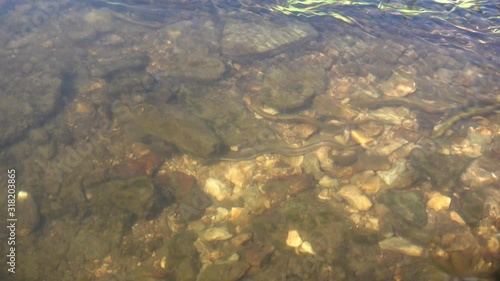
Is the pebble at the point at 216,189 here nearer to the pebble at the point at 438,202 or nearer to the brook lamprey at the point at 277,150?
the brook lamprey at the point at 277,150

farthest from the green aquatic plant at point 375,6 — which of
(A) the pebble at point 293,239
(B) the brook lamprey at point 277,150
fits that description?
(A) the pebble at point 293,239

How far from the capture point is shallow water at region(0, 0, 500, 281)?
3.54 m

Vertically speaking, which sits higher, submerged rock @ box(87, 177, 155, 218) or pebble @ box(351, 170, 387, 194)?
pebble @ box(351, 170, 387, 194)

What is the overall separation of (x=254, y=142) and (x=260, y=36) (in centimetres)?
279

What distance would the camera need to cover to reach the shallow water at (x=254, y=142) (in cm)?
354

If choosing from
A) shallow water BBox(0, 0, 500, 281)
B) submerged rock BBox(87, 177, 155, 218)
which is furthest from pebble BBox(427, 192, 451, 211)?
submerged rock BBox(87, 177, 155, 218)

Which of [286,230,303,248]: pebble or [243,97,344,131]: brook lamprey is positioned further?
[243,97,344,131]: brook lamprey

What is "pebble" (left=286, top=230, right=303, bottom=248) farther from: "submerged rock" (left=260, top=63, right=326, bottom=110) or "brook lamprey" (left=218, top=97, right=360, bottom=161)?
"submerged rock" (left=260, top=63, right=326, bottom=110)

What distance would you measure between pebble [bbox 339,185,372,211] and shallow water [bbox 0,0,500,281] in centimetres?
2

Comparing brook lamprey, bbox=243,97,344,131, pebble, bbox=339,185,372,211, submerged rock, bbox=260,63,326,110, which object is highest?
submerged rock, bbox=260,63,326,110

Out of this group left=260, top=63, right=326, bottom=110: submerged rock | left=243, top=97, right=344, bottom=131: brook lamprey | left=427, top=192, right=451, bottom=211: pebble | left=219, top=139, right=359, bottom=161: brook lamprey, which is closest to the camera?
left=427, top=192, right=451, bottom=211: pebble

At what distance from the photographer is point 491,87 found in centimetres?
534

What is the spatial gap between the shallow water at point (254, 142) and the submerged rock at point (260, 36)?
0.04 m

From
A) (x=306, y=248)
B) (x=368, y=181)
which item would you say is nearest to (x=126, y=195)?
(x=306, y=248)
